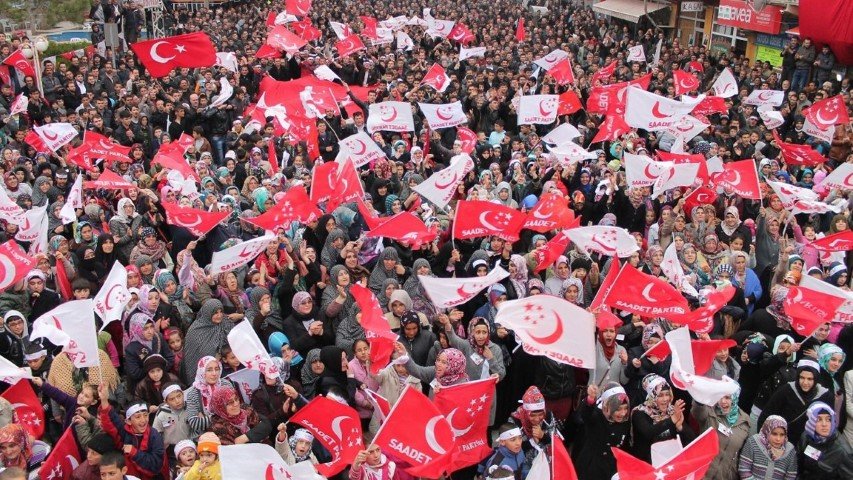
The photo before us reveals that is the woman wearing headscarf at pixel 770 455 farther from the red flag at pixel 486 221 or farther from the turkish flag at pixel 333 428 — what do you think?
the red flag at pixel 486 221

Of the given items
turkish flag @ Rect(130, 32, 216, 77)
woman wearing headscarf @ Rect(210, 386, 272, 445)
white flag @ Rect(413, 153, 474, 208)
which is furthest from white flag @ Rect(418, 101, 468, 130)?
woman wearing headscarf @ Rect(210, 386, 272, 445)

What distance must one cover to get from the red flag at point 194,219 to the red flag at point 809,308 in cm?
512

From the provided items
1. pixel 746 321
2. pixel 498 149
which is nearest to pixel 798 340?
pixel 746 321

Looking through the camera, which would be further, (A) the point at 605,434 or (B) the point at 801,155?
(B) the point at 801,155

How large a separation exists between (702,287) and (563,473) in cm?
351

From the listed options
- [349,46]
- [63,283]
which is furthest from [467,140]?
[349,46]

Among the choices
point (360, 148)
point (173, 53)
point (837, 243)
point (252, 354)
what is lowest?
point (837, 243)

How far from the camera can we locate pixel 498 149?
11609 millimetres

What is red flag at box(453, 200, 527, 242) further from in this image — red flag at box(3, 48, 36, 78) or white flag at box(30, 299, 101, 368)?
red flag at box(3, 48, 36, 78)

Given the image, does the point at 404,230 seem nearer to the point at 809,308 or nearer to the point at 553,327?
the point at 553,327

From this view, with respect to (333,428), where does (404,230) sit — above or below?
below

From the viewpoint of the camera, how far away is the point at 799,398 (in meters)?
5.60

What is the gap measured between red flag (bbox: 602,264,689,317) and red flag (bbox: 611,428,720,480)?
1673 mm

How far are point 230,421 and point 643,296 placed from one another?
315 cm
